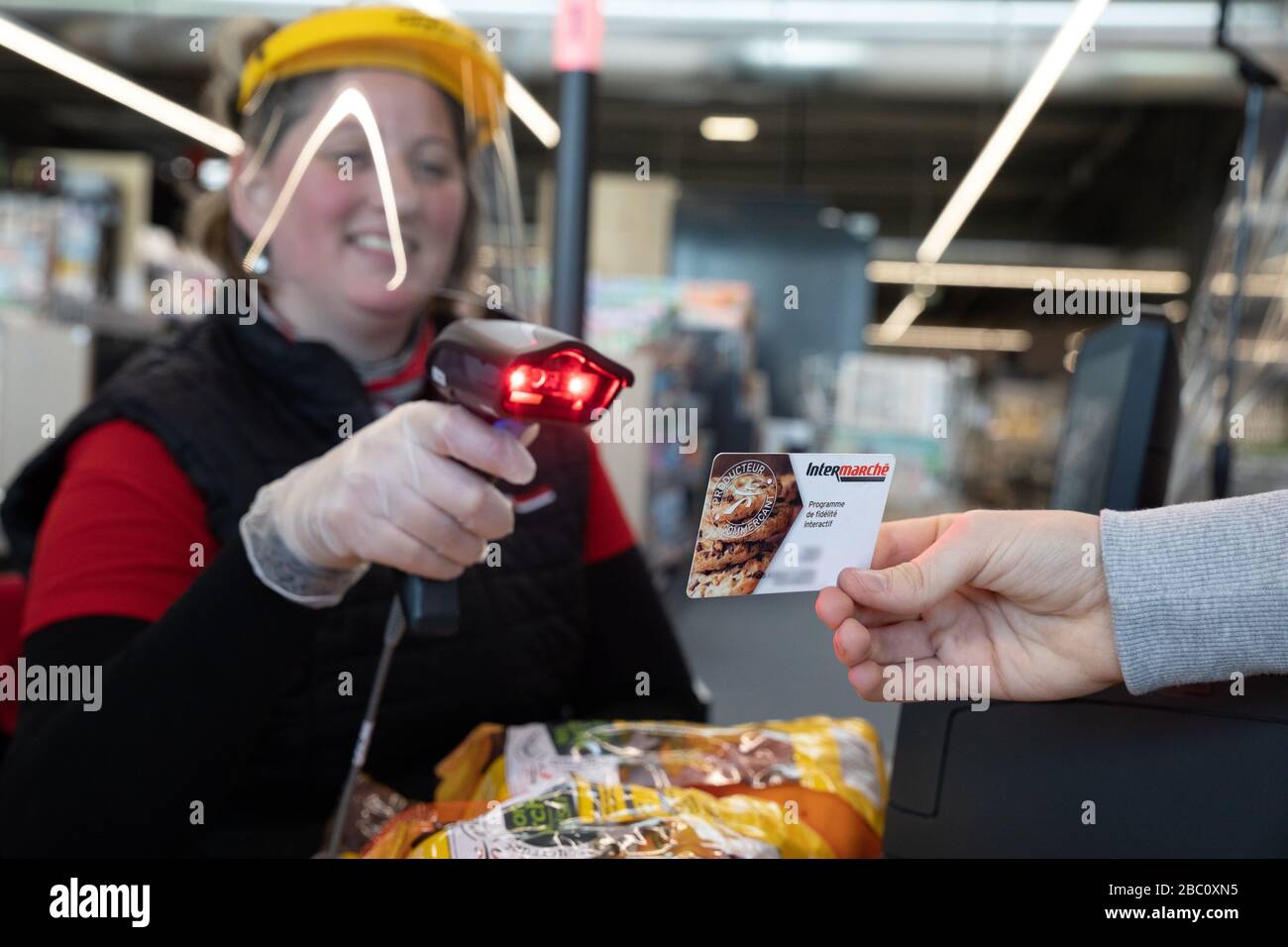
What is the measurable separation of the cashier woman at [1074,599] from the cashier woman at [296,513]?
0.23m

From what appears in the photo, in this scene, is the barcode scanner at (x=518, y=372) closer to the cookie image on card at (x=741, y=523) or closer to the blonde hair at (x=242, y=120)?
the cookie image on card at (x=741, y=523)

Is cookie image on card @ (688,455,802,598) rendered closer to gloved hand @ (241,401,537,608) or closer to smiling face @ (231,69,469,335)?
gloved hand @ (241,401,537,608)

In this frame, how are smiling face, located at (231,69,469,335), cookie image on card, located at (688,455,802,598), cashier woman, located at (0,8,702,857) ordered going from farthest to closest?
smiling face, located at (231,69,469,335) < cashier woman, located at (0,8,702,857) < cookie image on card, located at (688,455,802,598)

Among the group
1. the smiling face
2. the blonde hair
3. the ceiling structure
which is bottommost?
the smiling face

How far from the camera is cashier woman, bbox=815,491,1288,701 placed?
1.98 feet

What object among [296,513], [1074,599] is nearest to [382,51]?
[296,513]

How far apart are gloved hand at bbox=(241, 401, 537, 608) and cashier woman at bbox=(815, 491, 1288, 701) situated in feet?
0.69

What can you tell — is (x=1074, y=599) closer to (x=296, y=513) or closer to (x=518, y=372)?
(x=518, y=372)

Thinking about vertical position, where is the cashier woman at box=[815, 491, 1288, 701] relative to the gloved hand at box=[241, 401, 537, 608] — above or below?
below

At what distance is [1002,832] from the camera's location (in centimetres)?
67

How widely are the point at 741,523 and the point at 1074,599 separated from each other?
0.76 ft

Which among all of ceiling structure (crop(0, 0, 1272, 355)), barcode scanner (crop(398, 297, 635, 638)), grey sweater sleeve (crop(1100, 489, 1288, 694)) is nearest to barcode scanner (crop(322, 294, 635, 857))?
barcode scanner (crop(398, 297, 635, 638))

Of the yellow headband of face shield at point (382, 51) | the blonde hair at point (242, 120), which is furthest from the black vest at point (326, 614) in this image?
the yellow headband of face shield at point (382, 51)
